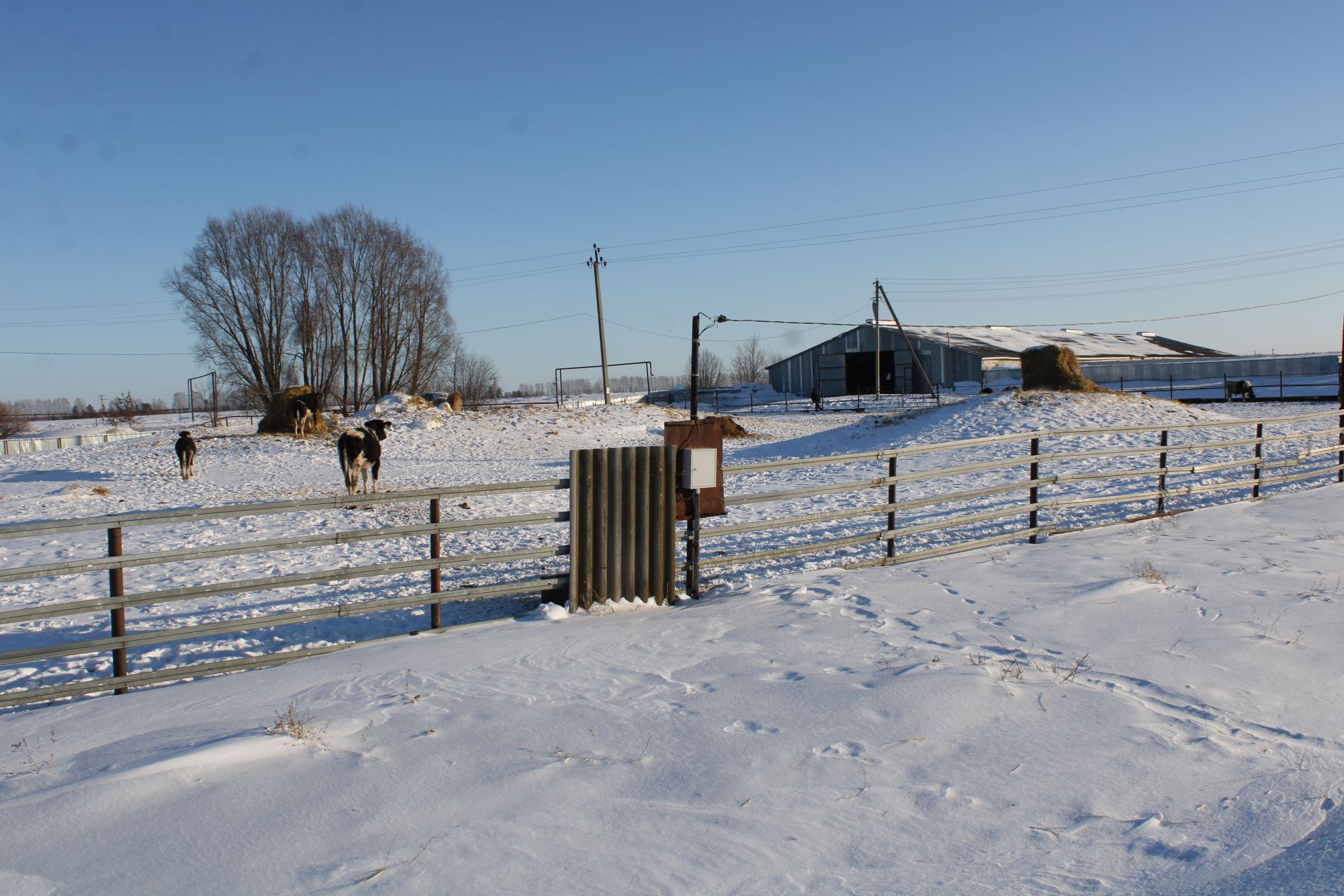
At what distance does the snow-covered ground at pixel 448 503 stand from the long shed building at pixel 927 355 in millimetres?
20427

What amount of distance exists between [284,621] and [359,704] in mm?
1705

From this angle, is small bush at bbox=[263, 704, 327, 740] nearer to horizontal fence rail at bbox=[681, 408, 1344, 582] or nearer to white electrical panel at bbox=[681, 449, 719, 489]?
white electrical panel at bbox=[681, 449, 719, 489]

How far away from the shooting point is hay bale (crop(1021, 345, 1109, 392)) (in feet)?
84.1

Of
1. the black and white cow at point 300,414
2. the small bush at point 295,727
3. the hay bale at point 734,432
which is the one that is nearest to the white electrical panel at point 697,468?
the small bush at point 295,727

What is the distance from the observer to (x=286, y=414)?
91.2ft

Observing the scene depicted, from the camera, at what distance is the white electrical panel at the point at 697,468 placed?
6.98 m

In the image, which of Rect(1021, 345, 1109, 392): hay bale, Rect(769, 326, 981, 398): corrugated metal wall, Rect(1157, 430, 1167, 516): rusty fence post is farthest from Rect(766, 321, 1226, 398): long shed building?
Rect(1157, 430, 1167, 516): rusty fence post

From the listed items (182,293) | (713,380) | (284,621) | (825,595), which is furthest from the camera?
(713,380)

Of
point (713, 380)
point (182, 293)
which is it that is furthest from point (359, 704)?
point (713, 380)

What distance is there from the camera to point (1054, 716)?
4.10 m

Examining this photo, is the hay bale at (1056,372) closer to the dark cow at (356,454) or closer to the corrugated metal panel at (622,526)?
the dark cow at (356,454)

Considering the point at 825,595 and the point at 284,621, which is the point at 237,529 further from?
the point at 825,595

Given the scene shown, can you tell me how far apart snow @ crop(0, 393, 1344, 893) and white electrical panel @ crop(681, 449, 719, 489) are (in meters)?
0.92

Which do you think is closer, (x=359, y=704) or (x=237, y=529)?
(x=359, y=704)
